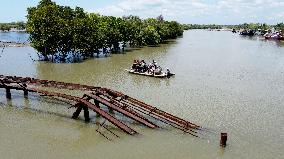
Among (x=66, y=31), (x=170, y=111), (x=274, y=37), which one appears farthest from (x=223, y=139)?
(x=274, y=37)

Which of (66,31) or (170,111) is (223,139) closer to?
(170,111)

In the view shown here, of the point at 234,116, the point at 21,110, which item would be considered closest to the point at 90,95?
the point at 21,110

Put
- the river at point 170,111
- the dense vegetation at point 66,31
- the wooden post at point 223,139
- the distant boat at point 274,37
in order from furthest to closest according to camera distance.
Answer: the distant boat at point 274,37 → the dense vegetation at point 66,31 → the wooden post at point 223,139 → the river at point 170,111

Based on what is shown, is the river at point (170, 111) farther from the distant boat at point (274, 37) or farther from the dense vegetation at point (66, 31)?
the distant boat at point (274, 37)

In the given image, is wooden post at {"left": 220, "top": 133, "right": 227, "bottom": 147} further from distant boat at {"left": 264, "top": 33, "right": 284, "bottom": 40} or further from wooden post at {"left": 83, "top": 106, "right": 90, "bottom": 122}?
distant boat at {"left": 264, "top": 33, "right": 284, "bottom": 40}

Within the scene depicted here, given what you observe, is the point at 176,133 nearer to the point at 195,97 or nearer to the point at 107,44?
the point at 195,97

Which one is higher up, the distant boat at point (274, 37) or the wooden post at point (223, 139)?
the distant boat at point (274, 37)

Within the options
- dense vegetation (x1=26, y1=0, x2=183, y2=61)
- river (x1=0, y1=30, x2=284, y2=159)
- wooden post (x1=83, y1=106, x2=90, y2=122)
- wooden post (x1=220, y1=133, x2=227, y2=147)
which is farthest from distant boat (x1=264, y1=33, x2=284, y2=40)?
wooden post (x1=220, y1=133, x2=227, y2=147)

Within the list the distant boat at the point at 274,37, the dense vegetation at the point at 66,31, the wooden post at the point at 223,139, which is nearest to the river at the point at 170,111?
the wooden post at the point at 223,139
